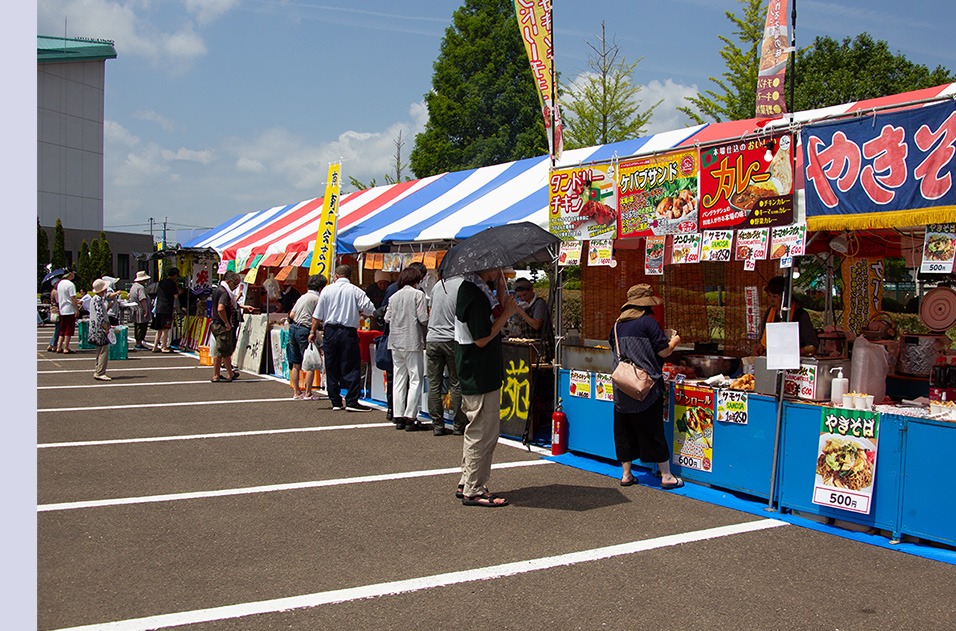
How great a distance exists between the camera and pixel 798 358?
6105 mm

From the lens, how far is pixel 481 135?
132 ft

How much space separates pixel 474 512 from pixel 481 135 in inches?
1397

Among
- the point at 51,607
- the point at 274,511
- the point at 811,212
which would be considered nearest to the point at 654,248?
the point at 811,212

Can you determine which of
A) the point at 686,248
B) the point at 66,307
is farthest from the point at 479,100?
the point at 686,248

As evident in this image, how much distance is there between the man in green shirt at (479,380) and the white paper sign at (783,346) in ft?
6.55

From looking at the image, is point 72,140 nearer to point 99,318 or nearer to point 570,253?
point 99,318

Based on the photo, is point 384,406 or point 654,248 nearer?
point 654,248

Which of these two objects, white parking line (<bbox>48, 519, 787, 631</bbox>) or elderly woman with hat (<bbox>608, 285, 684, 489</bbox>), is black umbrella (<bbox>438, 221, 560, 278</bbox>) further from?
white parking line (<bbox>48, 519, 787, 631</bbox>)

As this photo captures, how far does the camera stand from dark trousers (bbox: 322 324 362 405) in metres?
10.6

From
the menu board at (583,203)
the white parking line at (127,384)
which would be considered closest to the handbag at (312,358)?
the white parking line at (127,384)

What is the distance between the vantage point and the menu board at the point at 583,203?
7801mm

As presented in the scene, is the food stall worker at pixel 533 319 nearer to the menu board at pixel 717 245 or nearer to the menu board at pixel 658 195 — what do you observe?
the menu board at pixel 658 195

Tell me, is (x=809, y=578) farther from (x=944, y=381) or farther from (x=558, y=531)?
(x=944, y=381)

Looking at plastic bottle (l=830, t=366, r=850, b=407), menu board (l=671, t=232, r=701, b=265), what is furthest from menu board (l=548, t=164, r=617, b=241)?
plastic bottle (l=830, t=366, r=850, b=407)
